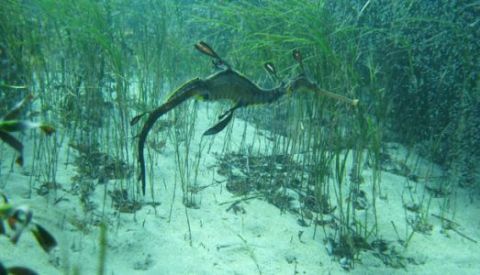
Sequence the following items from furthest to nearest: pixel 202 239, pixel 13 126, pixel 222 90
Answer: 1. pixel 202 239
2. pixel 222 90
3. pixel 13 126

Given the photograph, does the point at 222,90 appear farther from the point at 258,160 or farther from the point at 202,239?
the point at 258,160

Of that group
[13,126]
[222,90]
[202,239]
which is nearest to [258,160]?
[202,239]

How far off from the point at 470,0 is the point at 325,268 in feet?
9.79

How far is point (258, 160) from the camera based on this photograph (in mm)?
3812

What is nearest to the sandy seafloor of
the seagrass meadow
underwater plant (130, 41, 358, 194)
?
the seagrass meadow

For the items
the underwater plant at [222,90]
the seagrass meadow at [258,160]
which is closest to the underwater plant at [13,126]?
the seagrass meadow at [258,160]

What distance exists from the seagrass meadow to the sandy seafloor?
12 mm

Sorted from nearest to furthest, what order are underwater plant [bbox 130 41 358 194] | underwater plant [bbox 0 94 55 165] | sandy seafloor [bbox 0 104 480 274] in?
underwater plant [bbox 0 94 55 165] < underwater plant [bbox 130 41 358 194] < sandy seafloor [bbox 0 104 480 274]

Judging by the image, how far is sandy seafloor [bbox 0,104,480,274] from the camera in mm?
2418

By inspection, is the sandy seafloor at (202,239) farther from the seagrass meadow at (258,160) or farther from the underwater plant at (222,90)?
the underwater plant at (222,90)

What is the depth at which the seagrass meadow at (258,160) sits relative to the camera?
2.48 meters

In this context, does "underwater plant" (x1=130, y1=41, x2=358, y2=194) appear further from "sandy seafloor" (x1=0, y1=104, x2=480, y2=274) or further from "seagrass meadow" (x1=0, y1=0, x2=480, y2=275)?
"sandy seafloor" (x1=0, y1=104, x2=480, y2=274)

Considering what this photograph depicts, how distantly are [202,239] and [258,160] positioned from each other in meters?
1.24

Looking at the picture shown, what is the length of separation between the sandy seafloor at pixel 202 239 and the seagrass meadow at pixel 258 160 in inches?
0.5
